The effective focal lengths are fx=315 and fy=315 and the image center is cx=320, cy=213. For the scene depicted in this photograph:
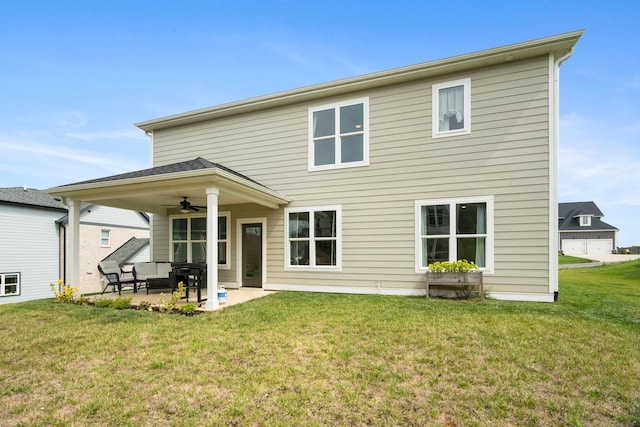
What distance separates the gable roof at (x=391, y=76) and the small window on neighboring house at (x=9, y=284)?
36.9 ft

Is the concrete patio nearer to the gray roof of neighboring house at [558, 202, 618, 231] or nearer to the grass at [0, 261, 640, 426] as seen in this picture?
the grass at [0, 261, 640, 426]

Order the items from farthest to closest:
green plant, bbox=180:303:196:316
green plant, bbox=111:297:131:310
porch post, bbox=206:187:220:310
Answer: green plant, bbox=111:297:131:310, porch post, bbox=206:187:220:310, green plant, bbox=180:303:196:316

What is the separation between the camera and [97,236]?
1791 centimetres

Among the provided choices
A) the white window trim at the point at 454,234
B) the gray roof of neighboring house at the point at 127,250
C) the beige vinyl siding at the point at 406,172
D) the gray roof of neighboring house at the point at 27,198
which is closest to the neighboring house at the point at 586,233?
the beige vinyl siding at the point at 406,172

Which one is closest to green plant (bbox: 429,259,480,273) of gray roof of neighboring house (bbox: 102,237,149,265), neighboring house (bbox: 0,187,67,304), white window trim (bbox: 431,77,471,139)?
white window trim (bbox: 431,77,471,139)

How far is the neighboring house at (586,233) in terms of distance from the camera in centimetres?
3219

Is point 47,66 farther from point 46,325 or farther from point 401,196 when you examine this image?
point 401,196

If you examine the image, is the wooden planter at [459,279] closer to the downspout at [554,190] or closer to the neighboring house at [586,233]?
the downspout at [554,190]

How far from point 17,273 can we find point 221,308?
15213mm

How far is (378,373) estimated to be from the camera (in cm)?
332

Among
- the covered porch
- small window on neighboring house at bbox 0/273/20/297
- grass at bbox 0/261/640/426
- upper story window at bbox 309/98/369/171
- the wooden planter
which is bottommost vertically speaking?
small window on neighboring house at bbox 0/273/20/297

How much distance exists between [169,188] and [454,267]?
657cm

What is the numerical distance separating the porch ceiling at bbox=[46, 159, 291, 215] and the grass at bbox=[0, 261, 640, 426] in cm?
269

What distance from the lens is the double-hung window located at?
9.55 m
